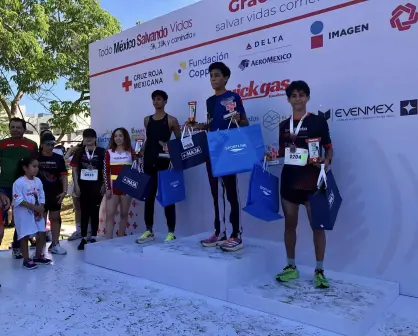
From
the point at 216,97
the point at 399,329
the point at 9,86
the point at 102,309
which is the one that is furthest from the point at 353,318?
the point at 9,86

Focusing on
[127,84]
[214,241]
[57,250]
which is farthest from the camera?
[127,84]

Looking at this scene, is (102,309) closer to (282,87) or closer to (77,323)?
(77,323)

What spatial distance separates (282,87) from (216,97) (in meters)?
0.64

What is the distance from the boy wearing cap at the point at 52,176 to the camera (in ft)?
13.7

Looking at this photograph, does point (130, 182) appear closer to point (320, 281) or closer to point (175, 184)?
point (175, 184)

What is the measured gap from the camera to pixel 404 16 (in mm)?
2900

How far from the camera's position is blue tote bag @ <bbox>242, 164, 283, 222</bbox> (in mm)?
2990

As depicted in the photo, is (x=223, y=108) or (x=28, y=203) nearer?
(x=223, y=108)

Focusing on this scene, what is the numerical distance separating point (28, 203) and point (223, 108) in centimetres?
196

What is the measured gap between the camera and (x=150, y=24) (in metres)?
4.91

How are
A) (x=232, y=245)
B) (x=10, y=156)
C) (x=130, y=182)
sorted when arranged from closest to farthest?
(x=232, y=245)
(x=130, y=182)
(x=10, y=156)

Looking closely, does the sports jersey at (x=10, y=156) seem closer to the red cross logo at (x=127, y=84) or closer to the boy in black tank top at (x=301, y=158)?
the red cross logo at (x=127, y=84)

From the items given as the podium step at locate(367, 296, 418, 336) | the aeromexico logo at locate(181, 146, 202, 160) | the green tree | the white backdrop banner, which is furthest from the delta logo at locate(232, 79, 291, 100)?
the green tree

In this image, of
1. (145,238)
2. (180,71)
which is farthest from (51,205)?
(180,71)
